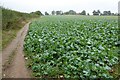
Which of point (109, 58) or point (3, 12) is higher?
point (3, 12)

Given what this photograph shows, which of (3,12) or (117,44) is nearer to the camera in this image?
(117,44)

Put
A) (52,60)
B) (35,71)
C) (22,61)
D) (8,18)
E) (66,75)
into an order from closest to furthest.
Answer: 1. (66,75)
2. (35,71)
3. (52,60)
4. (22,61)
5. (8,18)

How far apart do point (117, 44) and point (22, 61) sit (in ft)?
12.5

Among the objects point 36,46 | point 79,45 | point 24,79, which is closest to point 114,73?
point 24,79

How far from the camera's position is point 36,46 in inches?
455

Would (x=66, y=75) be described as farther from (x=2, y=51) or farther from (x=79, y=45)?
(x=2, y=51)

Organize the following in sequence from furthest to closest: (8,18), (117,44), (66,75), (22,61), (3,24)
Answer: (8,18) → (3,24) → (117,44) → (22,61) → (66,75)

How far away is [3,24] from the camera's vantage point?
72.5 feet

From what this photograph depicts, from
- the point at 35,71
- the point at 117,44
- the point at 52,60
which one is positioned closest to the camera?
the point at 35,71

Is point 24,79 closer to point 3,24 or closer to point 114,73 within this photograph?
point 114,73

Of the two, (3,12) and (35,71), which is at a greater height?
(3,12)

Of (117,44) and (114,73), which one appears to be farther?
(117,44)

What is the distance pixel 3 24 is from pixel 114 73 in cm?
1611

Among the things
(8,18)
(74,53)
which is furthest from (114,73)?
(8,18)
